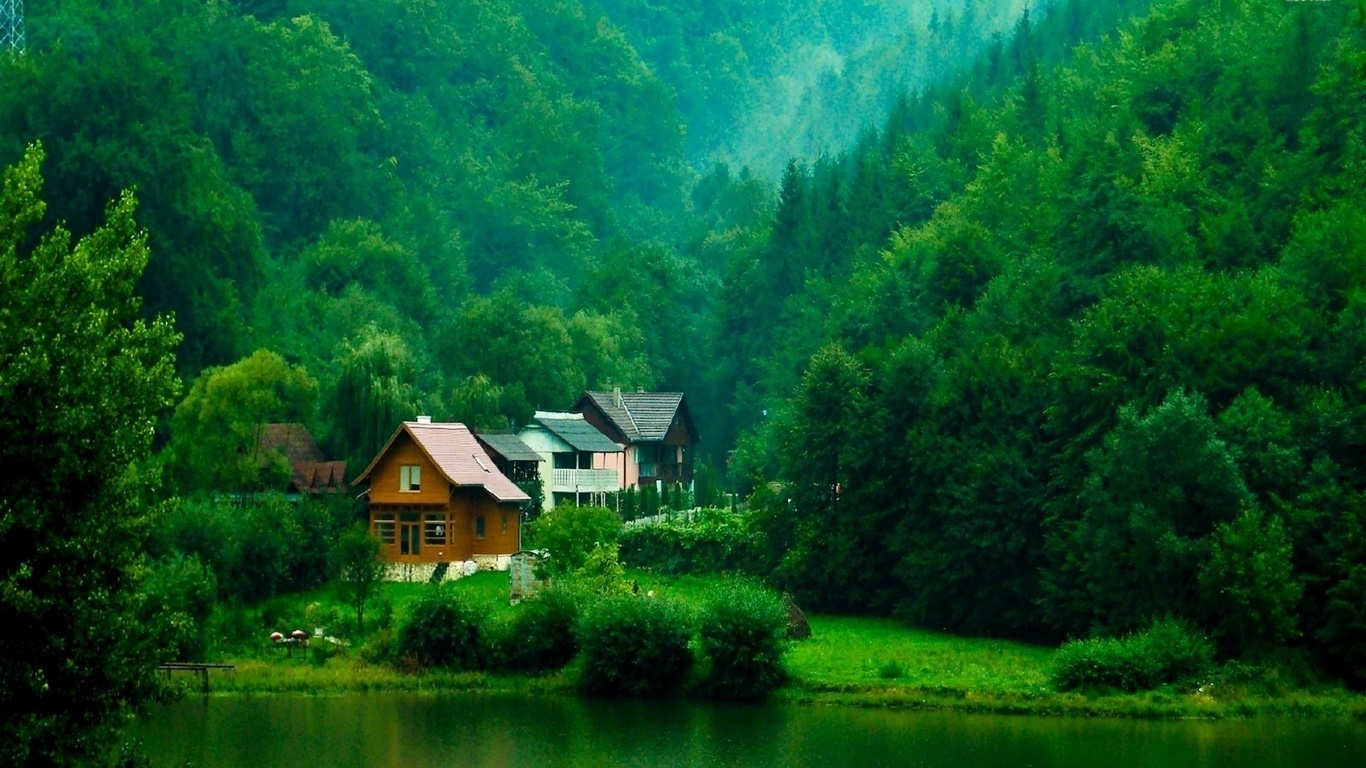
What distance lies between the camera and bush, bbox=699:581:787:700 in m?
46.5

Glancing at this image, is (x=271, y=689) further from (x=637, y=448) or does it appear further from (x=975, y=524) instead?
(x=637, y=448)

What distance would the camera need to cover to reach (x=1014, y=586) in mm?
57219

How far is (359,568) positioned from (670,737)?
46.2 feet

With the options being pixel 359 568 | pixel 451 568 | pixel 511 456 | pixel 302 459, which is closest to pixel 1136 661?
pixel 359 568

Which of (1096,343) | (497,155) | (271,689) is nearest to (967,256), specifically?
(1096,343)

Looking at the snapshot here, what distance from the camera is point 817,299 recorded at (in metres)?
108

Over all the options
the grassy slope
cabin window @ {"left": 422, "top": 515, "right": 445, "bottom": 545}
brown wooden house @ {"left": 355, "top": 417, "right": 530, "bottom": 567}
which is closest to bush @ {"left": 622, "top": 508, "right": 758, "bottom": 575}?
brown wooden house @ {"left": 355, "top": 417, "right": 530, "bottom": 567}

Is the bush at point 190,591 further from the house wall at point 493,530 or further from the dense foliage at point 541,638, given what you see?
the house wall at point 493,530

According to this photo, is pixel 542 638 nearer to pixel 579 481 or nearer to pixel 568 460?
pixel 579 481

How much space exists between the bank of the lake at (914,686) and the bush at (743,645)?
0.70 metres

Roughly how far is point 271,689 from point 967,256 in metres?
40.0

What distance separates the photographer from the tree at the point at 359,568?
52.6 metres

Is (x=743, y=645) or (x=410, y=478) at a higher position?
(x=410, y=478)

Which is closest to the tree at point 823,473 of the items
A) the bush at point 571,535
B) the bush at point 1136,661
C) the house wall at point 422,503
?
the bush at point 571,535
